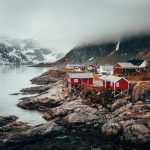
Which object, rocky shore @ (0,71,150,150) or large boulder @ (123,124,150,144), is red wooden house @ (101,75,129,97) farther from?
large boulder @ (123,124,150,144)

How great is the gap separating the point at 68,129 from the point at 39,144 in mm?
8931

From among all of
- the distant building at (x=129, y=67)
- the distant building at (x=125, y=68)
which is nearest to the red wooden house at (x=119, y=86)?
the distant building at (x=129, y=67)

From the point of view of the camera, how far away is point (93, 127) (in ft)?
197

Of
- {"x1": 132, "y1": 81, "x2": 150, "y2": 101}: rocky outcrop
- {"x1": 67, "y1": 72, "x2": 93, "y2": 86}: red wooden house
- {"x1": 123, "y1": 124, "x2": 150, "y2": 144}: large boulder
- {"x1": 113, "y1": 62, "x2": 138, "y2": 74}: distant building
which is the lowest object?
{"x1": 123, "y1": 124, "x2": 150, "y2": 144}: large boulder

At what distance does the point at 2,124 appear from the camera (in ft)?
217

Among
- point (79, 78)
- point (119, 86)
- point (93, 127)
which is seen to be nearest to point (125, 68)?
point (79, 78)

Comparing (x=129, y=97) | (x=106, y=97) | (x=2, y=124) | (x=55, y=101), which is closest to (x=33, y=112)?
(x=55, y=101)

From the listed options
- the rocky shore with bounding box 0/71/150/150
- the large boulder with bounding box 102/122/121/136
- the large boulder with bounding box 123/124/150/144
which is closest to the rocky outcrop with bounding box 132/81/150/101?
the rocky shore with bounding box 0/71/150/150

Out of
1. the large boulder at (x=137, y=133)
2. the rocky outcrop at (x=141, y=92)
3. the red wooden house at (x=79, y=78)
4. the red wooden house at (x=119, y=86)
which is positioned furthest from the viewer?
the red wooden house at (x=79, y=78)

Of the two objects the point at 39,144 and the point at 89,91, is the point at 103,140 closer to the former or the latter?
the point at 39,144

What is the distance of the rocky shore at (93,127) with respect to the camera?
51.7 m

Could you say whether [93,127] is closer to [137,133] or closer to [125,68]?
[137,133]

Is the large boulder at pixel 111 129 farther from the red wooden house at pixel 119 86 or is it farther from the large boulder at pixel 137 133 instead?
the red wooden house at pixel 119 86

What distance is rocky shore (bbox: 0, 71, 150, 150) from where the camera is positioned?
51.7 meters
